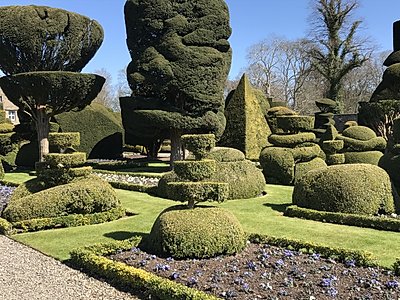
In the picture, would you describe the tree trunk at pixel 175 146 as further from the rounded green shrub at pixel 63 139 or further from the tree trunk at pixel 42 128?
the rounded green shrub at pixel 63 139

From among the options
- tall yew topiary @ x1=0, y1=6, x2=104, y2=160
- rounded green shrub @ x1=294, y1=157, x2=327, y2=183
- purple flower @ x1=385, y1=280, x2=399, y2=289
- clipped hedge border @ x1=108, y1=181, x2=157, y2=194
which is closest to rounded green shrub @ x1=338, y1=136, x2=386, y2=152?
rounded green shrub @ x1=294, y1=157, x2=327, y2=183

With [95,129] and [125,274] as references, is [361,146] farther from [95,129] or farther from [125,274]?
[95,129]

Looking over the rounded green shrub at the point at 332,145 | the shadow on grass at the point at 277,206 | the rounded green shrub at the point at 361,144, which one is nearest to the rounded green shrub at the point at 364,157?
the rounded green shrub at the point at 361,144

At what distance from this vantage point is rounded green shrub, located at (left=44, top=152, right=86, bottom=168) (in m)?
10.5

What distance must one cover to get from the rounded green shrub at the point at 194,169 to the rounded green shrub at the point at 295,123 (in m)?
9.30

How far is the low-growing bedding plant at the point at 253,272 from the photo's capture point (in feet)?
17.9

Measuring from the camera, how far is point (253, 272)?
621 centimetres

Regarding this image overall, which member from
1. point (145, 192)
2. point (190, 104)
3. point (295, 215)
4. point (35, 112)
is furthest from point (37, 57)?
point (295, 215)

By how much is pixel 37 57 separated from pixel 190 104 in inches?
299

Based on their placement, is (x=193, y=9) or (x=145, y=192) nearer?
(x=145, y=192)

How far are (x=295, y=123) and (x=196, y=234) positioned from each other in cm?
1018

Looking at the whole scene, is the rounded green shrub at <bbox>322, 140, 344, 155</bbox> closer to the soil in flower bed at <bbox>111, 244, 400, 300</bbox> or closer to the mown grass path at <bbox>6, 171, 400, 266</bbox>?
the mown grass path at <bbox>6, 171, 400, 266</bbox>

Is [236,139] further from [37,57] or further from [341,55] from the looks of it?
[341,55]

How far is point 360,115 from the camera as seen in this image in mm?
25672
